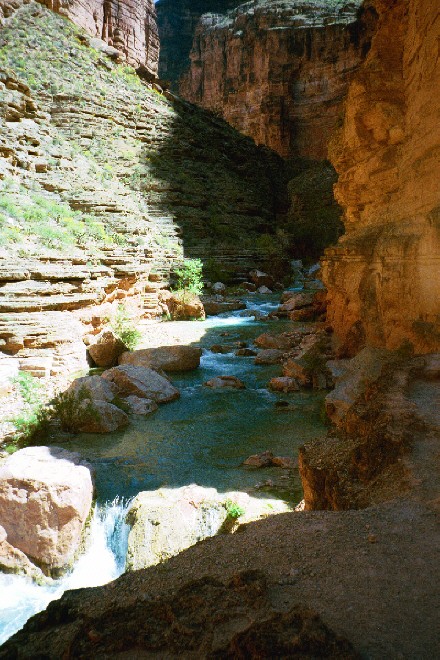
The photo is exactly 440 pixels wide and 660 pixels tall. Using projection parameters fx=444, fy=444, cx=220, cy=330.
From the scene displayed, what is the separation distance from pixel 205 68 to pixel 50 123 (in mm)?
25004

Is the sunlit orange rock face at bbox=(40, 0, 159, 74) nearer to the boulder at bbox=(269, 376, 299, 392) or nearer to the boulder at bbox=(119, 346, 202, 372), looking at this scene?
the boulder at bbox=(119, 346, 202, 372)

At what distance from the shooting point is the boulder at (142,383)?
739 centimetres

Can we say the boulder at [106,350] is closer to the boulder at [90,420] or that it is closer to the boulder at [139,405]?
the boulder at [139,405]

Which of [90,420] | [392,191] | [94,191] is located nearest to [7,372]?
[90,420]

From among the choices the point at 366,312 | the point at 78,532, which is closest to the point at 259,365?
the point at 366,312

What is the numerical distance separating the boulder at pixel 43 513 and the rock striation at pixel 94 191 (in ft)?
12.4

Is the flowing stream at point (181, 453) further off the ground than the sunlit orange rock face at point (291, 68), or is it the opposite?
the sunlit orange rock face at point (291, 68)

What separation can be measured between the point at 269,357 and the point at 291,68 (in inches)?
1433

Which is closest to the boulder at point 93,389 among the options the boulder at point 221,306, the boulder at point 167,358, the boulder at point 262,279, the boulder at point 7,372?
the boulder at point 7,372

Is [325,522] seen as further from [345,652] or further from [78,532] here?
[78,532]

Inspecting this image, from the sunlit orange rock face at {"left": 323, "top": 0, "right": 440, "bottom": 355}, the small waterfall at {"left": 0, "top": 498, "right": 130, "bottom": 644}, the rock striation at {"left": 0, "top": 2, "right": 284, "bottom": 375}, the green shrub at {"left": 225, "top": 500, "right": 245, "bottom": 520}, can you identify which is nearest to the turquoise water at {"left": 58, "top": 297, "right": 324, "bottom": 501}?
the small waterfall at {"left": 0, "top": 498, "right": 130, "bottom": 644}

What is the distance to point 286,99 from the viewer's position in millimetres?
37750

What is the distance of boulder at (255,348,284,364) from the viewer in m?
9.55

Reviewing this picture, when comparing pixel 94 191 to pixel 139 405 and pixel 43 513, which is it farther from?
pixel 43 513
